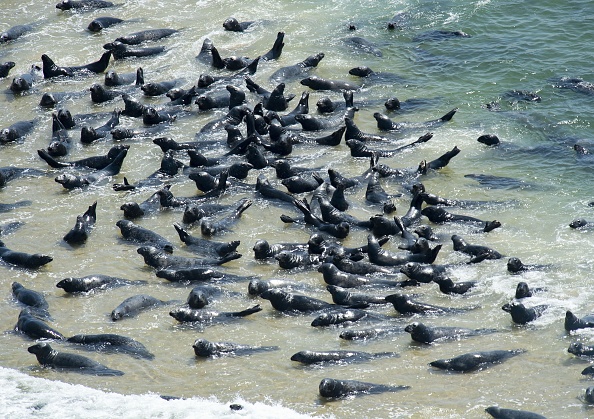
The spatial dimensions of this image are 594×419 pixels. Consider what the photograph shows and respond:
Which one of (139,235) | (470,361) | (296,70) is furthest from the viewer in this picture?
(296,70)

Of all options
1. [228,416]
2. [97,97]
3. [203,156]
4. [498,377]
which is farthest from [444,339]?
[97,97]

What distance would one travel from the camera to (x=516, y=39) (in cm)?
2481

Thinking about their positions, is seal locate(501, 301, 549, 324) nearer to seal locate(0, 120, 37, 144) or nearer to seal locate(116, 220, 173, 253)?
seal locate(116, 220, 173, 253)

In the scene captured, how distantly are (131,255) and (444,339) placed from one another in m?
5.48

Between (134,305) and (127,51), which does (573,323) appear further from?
(127,51)

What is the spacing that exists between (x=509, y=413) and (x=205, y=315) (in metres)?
4.56

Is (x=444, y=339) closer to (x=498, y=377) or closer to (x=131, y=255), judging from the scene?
(x=498, y=377)

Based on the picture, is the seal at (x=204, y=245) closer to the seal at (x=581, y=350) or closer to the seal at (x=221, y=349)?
the seal at (x=221, y=349)

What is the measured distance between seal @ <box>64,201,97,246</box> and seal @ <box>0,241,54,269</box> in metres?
0.86

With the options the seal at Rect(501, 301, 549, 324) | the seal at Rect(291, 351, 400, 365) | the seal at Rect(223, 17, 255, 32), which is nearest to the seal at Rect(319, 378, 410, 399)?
the seal at Rect(291, 351, 400, 365)

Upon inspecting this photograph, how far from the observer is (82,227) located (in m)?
15.0

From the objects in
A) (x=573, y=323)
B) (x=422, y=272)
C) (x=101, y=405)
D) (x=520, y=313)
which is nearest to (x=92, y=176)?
(x=422, y=272)

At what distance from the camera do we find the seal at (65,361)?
11312mm

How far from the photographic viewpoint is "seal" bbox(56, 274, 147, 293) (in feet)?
43.6
